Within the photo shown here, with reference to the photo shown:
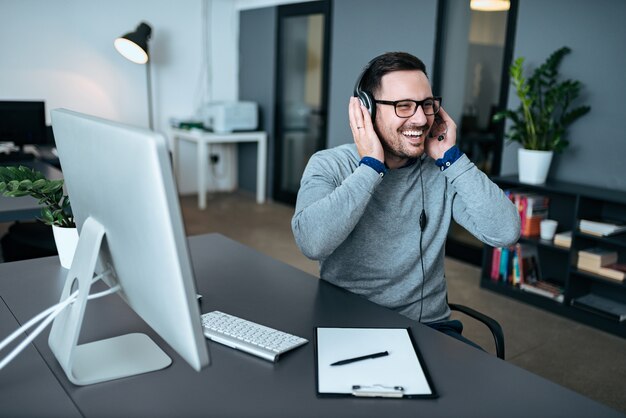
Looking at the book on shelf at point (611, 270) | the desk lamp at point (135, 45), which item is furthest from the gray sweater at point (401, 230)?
the desk lamp at point (135, 45)

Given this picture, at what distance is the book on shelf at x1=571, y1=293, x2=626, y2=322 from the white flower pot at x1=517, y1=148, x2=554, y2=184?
2.32 feet

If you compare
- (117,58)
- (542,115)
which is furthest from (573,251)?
(117,58)

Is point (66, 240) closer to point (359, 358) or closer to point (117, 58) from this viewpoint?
point (359, 358)

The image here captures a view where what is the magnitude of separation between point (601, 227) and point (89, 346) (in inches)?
109

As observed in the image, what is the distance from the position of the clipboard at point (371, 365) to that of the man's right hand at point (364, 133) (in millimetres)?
484

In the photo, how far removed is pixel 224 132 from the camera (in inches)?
221

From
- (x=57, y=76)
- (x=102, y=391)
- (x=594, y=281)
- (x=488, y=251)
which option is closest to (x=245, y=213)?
(x=57, y=76)

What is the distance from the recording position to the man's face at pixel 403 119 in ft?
5.26

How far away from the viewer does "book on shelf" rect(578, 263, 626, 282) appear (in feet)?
10.1

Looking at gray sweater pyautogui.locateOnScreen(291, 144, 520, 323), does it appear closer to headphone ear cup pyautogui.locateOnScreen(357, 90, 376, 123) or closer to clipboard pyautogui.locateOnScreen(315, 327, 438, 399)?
headphone ear cup pyautogui.locateOnScreen(357, 90, 376, 123)

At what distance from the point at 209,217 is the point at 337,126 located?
1.40 m

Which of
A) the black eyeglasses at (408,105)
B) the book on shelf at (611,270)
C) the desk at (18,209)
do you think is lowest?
the book on shelf at (611,270)

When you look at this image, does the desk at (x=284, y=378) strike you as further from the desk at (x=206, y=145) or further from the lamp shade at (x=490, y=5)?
the desk at (x=206, y=145)

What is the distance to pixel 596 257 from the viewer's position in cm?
316
